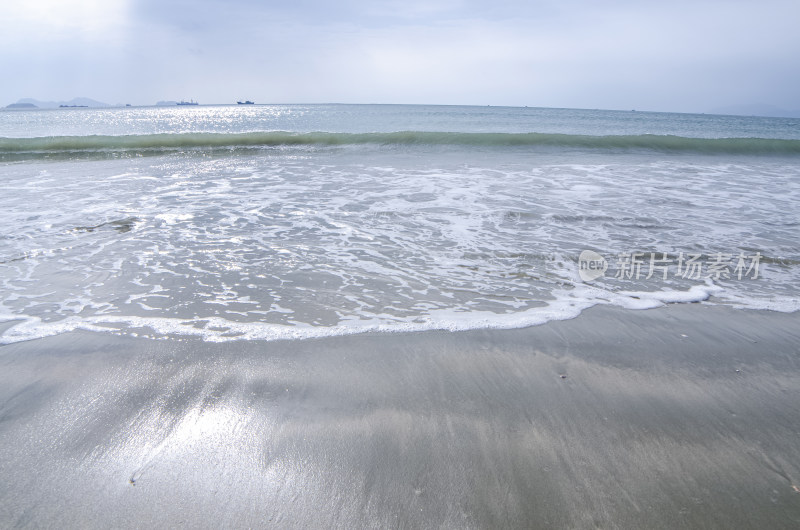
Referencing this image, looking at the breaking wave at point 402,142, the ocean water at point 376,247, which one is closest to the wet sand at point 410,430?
the ocean water at point 376,247

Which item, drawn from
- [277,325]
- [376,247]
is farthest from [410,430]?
[376,247]

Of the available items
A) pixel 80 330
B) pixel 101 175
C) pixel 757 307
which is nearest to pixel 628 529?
pixel 757 307

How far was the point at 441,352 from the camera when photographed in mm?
2963

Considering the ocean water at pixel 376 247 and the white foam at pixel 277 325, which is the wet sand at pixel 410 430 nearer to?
the white foam at pixel 277 325

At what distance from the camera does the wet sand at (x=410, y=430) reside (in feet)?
5.88

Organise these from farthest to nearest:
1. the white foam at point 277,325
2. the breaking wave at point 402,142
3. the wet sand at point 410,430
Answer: the breaking wave at point 402,142 < the white foam at point 277,325 < the wet sand at point 410,430

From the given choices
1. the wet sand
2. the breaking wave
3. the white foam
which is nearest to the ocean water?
the white foam

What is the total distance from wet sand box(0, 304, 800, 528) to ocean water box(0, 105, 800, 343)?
1.38ft

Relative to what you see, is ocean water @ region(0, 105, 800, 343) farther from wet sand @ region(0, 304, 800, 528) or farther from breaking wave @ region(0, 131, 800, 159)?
breaking wave @ region(0, 131, 800, 159)

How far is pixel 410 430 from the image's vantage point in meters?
2.23

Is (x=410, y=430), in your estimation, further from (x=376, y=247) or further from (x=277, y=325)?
(x=376, y=247)

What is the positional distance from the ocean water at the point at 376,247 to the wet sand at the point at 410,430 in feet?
1.38

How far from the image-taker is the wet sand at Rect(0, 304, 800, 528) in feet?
5.88

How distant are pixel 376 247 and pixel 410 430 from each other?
124 inches
